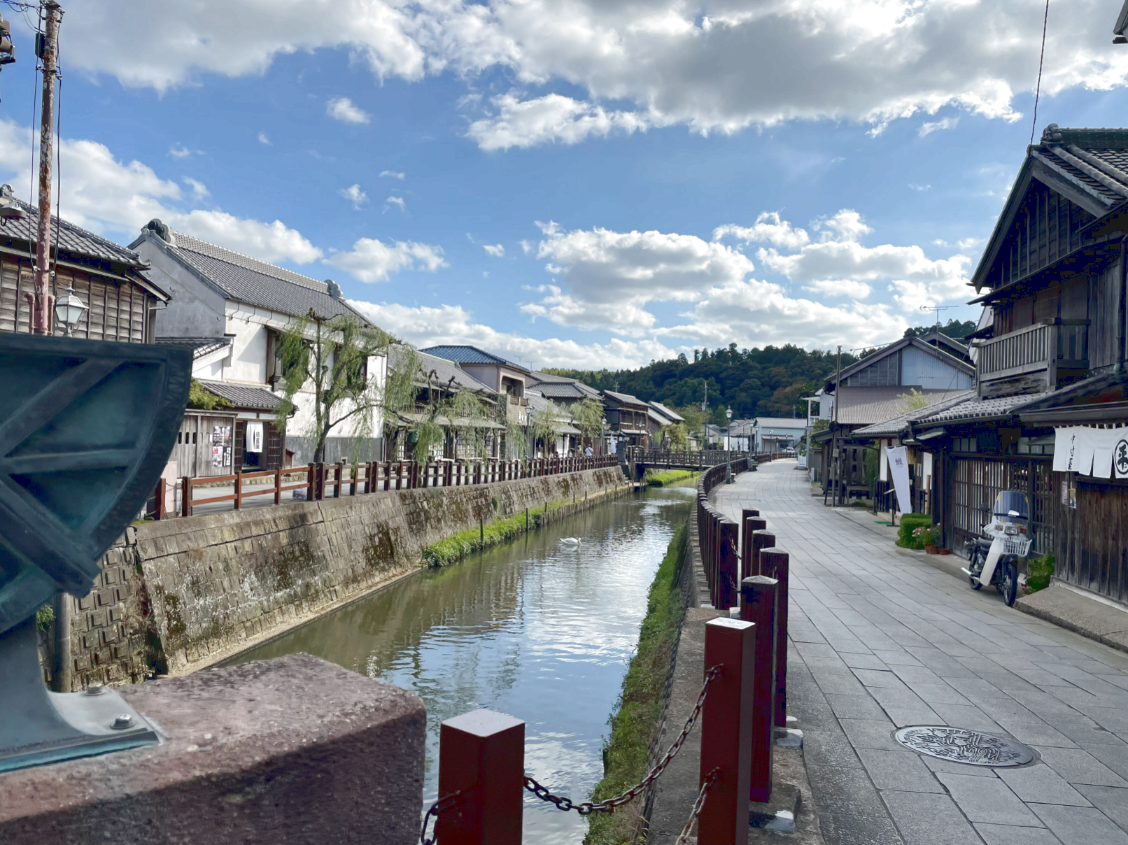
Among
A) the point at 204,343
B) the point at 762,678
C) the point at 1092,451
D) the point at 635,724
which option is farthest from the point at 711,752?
the point at 204,343

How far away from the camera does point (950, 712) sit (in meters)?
5.42

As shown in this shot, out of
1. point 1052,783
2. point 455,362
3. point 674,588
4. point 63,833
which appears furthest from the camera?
point 455,362

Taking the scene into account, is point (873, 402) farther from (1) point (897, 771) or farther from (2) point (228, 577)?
(1) point (897, 771)

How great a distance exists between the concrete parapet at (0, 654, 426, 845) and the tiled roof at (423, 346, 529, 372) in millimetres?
43363

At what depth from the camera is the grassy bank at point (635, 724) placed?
17.7 feet

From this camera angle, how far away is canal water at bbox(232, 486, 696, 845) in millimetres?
8219

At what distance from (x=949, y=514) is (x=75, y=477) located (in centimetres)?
1618

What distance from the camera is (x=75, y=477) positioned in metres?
1.84

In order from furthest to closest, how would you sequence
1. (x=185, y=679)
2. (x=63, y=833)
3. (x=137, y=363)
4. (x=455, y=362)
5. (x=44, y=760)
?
(x=455, y=362)
(x=185, y=679)
(x=137, y=363)
(x=44, y=760)
(x=63, y=833)

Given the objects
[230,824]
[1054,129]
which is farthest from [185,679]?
[1054,129]

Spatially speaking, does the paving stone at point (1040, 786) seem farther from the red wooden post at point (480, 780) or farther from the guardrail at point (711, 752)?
the red wooden post at point (480, 780)

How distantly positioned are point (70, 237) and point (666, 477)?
143ft

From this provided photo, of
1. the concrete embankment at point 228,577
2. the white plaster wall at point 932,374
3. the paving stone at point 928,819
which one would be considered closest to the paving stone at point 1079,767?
the paving stone at point 928,819

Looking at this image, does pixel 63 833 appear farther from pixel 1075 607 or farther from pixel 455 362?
pixel 455 362
